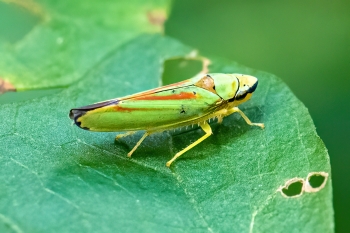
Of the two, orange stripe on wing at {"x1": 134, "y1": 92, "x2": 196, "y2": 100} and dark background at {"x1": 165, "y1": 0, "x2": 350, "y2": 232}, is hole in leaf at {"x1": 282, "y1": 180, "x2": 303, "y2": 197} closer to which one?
dark background at {"x1": 165, "y1": 0, "x2": 350, "y2": 232}

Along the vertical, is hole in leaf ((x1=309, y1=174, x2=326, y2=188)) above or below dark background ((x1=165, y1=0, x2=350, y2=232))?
below

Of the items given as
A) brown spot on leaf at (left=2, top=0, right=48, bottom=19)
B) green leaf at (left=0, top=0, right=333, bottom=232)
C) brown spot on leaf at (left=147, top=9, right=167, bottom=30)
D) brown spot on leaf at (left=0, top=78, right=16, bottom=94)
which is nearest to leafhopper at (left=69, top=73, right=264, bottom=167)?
green leaf at (left=0, top=0, right=333, bottom=232)

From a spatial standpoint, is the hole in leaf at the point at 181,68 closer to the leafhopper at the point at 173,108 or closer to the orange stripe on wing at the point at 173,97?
the leafhopper at the point at 173,108

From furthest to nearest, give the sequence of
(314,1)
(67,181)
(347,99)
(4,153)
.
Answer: (314,1), (347,99), (4,153), (67,181)

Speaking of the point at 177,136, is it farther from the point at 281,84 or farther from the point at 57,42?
the point at 57,42

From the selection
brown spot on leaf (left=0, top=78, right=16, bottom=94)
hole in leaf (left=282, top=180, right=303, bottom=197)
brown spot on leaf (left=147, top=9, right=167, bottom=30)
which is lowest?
brown spot on leaf (left=0, top=78, right=16, bottom=94)

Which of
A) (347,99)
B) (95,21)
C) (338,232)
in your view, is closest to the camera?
(338,232)

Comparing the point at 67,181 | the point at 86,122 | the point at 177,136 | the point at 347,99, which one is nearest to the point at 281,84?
the point at 347,99

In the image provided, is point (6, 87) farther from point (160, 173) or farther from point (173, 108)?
point (160, 173)
